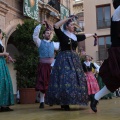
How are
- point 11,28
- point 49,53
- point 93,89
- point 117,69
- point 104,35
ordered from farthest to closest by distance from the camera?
point 104,35 → point 11,28 → point 93,89 → point 49,53 → point 117,69

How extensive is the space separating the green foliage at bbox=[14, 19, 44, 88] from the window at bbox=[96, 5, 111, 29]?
16534mm

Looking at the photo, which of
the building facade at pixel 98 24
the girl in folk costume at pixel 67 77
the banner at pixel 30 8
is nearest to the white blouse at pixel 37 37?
the girl in folk costume at pixel 67 77

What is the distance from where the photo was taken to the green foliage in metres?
8.27

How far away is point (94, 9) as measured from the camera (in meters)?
24.6

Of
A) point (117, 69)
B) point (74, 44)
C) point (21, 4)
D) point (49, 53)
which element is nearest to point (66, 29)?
point (74, 44)

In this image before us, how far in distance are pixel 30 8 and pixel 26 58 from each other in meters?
2.49

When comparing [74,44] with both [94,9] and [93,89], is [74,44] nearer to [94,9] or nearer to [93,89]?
[93,89]

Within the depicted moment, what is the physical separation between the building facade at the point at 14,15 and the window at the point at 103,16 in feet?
37.2

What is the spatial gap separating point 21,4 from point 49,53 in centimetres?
474

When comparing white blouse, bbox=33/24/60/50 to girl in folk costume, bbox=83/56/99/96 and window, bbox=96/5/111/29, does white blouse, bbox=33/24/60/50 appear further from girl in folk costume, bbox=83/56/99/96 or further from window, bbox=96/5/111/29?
window, bbox=96/5/111/29

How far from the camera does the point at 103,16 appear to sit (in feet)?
80.7

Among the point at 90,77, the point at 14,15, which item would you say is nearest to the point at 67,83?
the point at 90,77

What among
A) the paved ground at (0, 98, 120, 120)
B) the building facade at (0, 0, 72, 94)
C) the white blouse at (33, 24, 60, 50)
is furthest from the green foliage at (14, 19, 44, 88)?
the paved ground at (0, 98, 120, 120)

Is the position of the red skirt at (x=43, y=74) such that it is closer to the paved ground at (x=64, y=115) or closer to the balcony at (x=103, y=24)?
the paved ground at (x=64, y=115)
